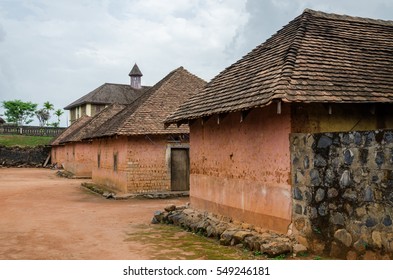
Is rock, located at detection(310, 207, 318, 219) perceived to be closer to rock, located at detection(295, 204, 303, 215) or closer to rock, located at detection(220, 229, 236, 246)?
rock, located at detection(295, 204, 303, 215)

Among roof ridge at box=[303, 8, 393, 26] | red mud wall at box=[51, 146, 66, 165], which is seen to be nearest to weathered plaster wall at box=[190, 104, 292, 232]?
roof ridge at box=[303, 8, 393, 26]

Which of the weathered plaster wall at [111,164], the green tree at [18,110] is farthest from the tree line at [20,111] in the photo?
the weathered plaster wall at [111,164]

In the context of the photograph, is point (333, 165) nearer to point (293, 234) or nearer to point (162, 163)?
point (293, 234)

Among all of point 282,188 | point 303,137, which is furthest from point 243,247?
point 303,137

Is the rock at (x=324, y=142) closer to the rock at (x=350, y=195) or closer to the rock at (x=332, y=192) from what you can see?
the rock at (x=332, y=192)

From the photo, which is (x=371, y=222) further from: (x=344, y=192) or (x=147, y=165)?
(x=147, y=165)

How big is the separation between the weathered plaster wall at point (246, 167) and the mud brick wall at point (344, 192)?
44 centimetres

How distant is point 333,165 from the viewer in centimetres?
752

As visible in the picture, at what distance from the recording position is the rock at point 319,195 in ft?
25.2

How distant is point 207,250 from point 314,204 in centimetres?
247

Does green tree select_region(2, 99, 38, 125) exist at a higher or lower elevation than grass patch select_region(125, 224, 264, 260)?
higher

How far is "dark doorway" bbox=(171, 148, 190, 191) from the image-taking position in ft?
68.2

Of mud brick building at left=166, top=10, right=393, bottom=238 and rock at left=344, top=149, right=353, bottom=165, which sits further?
mud brick building at left=166, top=10, right=393, bottom=238

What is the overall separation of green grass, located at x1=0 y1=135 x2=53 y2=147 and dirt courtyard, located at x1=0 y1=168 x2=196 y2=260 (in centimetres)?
3236
